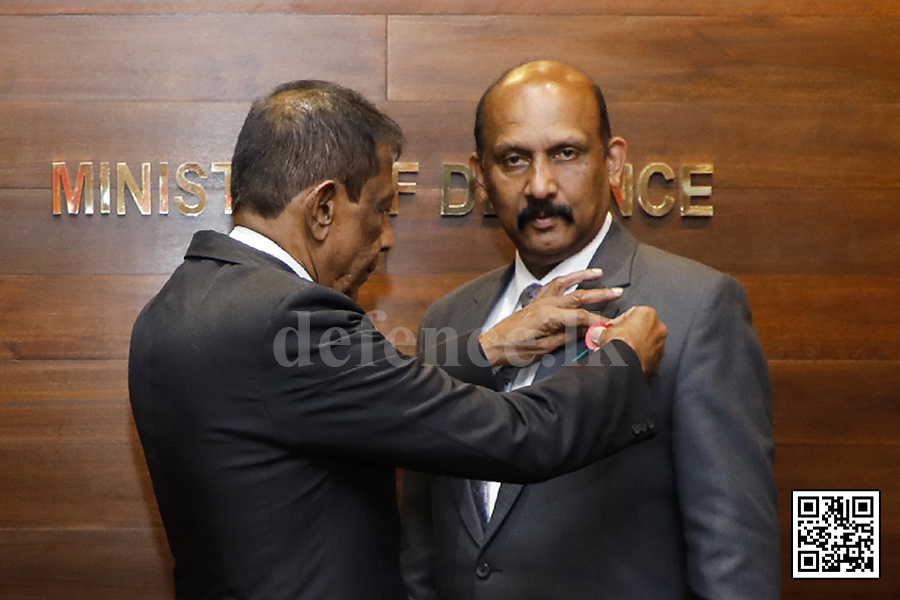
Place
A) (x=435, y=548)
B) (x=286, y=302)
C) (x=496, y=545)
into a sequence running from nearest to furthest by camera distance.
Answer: (x=286, y=302), (x=496, y=545), (x=435, y=548)

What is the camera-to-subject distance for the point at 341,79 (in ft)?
9.15

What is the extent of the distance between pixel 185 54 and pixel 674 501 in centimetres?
180

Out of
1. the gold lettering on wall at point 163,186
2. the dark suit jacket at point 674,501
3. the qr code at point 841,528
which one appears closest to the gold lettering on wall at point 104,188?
the gold lettering on wall at point 163,186

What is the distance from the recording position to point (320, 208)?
170 cm

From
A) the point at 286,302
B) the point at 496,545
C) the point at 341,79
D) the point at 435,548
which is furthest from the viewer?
the point at 341,79

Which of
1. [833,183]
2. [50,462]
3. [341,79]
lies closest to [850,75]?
[833,183]

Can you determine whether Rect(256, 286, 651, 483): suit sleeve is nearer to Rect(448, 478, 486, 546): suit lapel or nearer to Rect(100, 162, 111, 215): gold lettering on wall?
Rect(448, 478, 486, 546): suit lapel

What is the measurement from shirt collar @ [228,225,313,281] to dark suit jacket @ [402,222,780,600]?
641 millimetres

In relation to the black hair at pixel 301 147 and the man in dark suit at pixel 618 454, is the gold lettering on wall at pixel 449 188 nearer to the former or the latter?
the man in dark suit at pixel 618 454

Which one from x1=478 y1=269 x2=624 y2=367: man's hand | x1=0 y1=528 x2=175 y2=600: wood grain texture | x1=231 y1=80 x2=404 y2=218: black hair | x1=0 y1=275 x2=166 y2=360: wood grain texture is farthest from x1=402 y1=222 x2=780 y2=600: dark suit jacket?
x1=0 y1=275 x2=166 y2=360: wood grain texture

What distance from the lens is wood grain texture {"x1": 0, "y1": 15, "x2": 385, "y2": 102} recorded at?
9.11 ft

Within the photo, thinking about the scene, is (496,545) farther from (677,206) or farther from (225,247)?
(677,206)

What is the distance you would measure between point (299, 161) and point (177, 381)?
0.42 meters

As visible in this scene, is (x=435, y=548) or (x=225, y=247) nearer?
(x=225, y=247)
